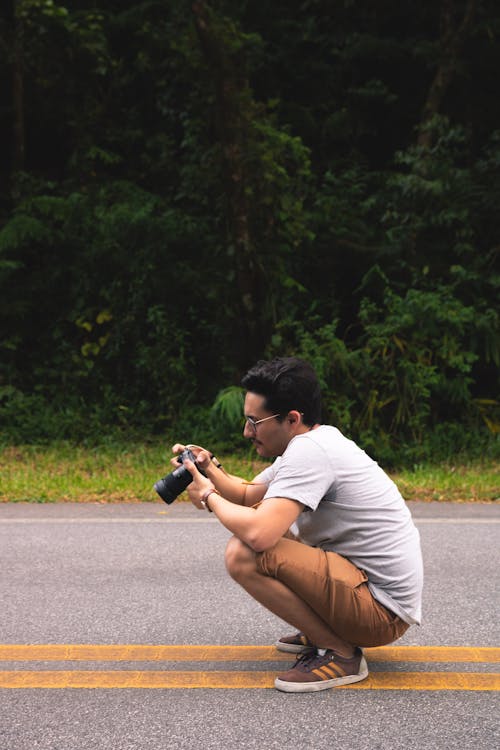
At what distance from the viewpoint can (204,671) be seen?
4000 mm

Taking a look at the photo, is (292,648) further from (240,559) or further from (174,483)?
(174,483)

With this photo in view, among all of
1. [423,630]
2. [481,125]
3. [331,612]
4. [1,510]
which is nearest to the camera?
[331,612]

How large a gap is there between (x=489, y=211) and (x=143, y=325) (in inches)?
197

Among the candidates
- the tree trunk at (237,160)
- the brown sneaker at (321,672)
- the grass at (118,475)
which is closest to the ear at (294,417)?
the brown sneaker at (321,672)

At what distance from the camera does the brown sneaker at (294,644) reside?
423cm

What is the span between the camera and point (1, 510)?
7.62 metres

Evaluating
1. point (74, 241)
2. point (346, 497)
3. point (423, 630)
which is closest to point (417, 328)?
point (74, 241)

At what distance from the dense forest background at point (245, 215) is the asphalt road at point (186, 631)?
4053mm

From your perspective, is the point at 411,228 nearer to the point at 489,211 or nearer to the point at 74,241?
the point at 489,211

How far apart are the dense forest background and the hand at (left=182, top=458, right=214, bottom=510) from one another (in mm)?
6482

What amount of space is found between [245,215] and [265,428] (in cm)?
822

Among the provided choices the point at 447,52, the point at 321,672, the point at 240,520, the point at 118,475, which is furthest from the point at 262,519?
the point at 447,52

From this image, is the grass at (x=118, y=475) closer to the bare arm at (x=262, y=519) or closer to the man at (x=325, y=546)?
the man at (x=325, y=546)

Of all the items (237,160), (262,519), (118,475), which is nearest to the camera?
(262,519)
